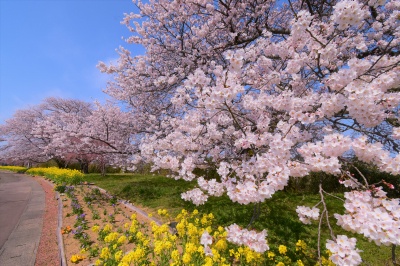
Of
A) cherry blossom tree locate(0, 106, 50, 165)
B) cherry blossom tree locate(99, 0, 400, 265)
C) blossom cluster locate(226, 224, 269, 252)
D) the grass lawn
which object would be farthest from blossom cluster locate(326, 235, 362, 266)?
cherry blossom tree locate(0, 106, 50, 165)

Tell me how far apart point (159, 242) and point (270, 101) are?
9.36 ft

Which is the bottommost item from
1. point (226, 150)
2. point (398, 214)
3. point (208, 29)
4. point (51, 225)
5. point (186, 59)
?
point (51, 225)

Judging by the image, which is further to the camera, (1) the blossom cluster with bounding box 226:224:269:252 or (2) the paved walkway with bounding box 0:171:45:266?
(2) the paved walkway with bounding box 0:171:45:266

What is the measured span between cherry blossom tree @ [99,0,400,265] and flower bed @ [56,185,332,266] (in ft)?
2.20

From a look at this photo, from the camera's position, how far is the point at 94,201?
8.68 meters

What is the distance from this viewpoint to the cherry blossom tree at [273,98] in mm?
2584

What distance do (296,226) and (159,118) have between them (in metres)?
6.49

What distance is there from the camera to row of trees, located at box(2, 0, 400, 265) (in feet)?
8.48

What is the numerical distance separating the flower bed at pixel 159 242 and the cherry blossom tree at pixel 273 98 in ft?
2.20

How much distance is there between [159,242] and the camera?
3.27 m

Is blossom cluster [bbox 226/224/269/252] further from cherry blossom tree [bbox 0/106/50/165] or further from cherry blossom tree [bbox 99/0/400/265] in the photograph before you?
cherry blossom tree [bbox 0/106/50/165]

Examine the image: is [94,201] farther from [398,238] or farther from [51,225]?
[398,238]

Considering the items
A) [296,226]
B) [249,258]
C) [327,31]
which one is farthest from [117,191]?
[327,31]

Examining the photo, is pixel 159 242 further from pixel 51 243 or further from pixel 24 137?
pixel 24 137
